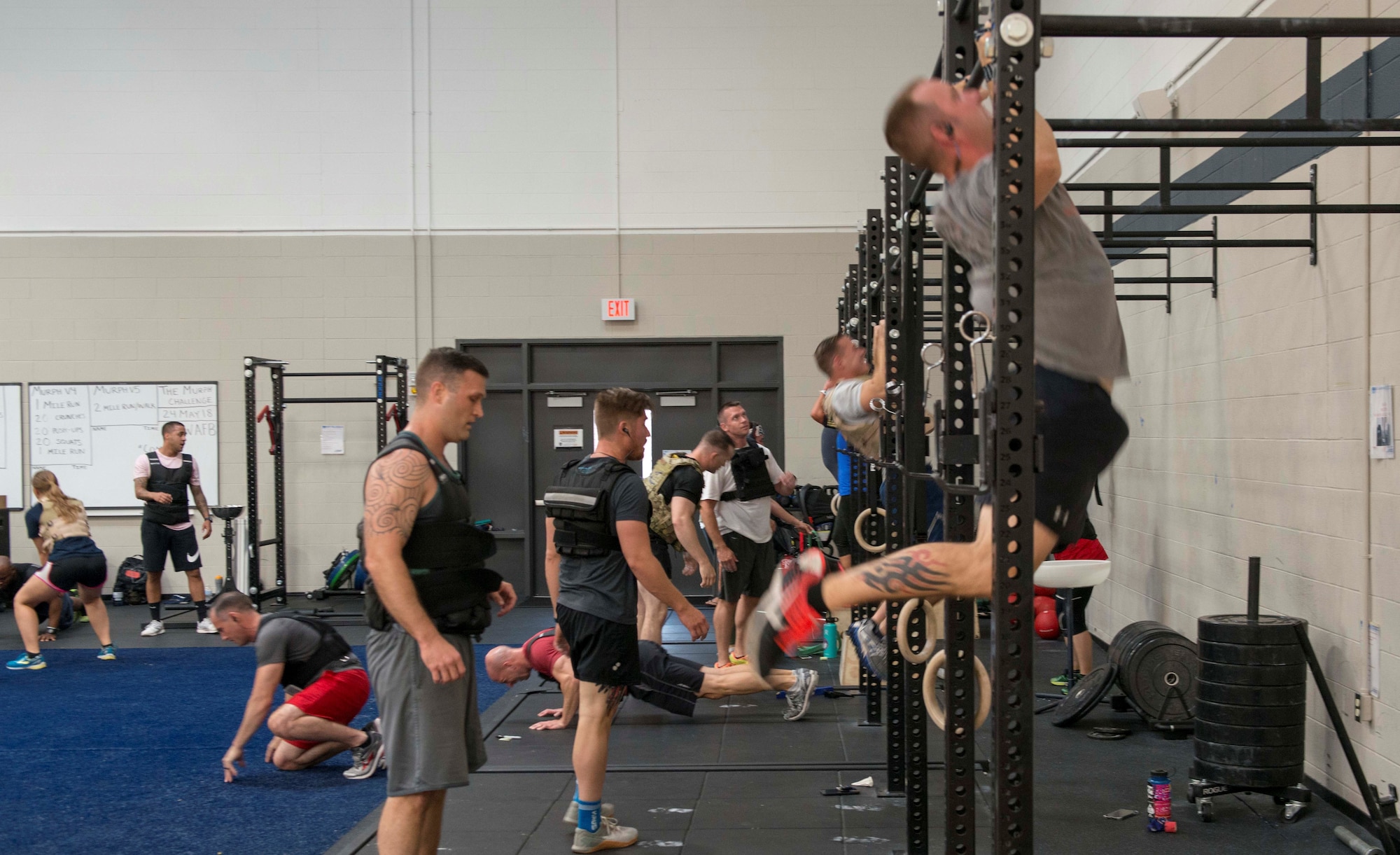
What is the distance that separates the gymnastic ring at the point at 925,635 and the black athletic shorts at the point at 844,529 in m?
3.28

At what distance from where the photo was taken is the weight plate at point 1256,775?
361 cm

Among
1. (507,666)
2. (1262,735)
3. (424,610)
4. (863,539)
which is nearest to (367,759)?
(507,666)

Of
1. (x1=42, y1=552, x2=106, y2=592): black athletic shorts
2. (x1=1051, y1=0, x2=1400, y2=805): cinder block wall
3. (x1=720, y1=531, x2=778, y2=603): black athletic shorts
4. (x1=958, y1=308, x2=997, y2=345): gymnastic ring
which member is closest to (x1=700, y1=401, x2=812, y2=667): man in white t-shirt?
(x1=720, y1=531, x2=778, y2=603): black athletic shorts

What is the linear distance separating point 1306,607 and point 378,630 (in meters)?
3.51

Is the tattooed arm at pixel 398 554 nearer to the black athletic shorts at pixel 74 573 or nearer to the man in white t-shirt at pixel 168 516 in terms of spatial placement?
the black athletic shorts at pixel 74 573

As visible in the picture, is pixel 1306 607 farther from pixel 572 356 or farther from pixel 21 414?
pixel 21 414

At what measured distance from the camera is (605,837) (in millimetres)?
3461

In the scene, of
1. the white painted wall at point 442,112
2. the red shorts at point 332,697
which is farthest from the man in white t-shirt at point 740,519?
the white painted wall at point 442,112

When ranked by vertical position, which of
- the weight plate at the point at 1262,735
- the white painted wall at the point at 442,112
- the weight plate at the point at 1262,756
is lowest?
the weight plate at the point at 1262,756

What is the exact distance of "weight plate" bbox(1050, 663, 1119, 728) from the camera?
477cm

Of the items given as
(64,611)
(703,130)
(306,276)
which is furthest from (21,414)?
(703,130)

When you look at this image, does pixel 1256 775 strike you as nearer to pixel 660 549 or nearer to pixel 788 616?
pixel 788 616

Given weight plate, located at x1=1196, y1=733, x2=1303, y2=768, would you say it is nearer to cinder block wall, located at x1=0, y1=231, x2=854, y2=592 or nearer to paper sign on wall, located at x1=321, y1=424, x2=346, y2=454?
cinder block wall, located at x1=0, y1=231, x2=854, y2=592

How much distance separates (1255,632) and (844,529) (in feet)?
10.8
